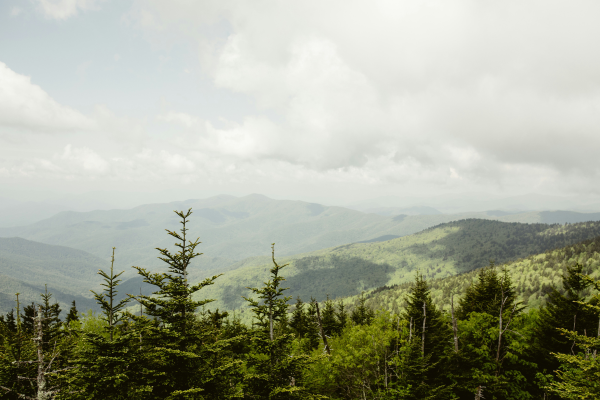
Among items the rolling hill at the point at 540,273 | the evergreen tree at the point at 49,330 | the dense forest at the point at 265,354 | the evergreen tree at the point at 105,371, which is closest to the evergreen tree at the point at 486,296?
the dense forest at the point at 265,354

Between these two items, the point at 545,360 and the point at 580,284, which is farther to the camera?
the point at 545,360

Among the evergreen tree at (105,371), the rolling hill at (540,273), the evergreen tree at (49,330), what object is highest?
the evergreen tree at (105,371)

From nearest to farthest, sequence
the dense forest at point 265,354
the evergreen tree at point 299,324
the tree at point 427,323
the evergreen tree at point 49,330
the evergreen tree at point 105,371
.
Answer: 1. the evergreen tree at point 105,371
2. the dense forest at point 265,354
3. the tree at point 427,323
4. the evergreen tree at point 49,330
5. the evergreen tree at point 299,324

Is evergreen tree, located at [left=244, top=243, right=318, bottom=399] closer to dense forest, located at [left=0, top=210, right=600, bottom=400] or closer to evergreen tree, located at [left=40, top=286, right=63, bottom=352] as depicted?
dense forest, located at [left=0, top=210, right=600, bottom=400]

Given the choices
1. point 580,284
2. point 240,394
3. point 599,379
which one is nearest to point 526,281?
point 580,284

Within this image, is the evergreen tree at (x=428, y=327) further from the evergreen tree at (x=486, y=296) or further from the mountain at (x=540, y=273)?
the mountain at (x=540, y=273)

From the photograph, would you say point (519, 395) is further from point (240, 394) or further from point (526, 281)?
point (526, 281)

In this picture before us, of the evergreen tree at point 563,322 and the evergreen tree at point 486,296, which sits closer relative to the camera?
the evergreen tree at point 563,322

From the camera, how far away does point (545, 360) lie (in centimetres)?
2723

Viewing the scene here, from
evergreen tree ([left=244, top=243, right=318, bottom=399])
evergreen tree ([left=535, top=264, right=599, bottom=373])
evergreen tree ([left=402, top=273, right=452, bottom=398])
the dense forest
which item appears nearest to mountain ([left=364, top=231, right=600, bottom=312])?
evergreen tree ([left=535, top=264, right=599, bottom=373])

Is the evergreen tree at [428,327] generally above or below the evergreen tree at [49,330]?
above

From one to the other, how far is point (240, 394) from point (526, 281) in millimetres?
177401

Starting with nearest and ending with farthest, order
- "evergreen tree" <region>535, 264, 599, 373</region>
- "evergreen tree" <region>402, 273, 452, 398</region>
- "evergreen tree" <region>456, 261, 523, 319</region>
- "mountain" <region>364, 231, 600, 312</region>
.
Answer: "evergreen tree" <region>402, 273, 452, 398</region>
"evergreen tree" <region>535, 264, 599, 373</region>
"evergreen tree" <region>456, 261, 523, 319</region>
"mountain" <region>364, 231, 600, 312</region>

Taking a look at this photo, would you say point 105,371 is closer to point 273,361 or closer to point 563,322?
point 273,361
